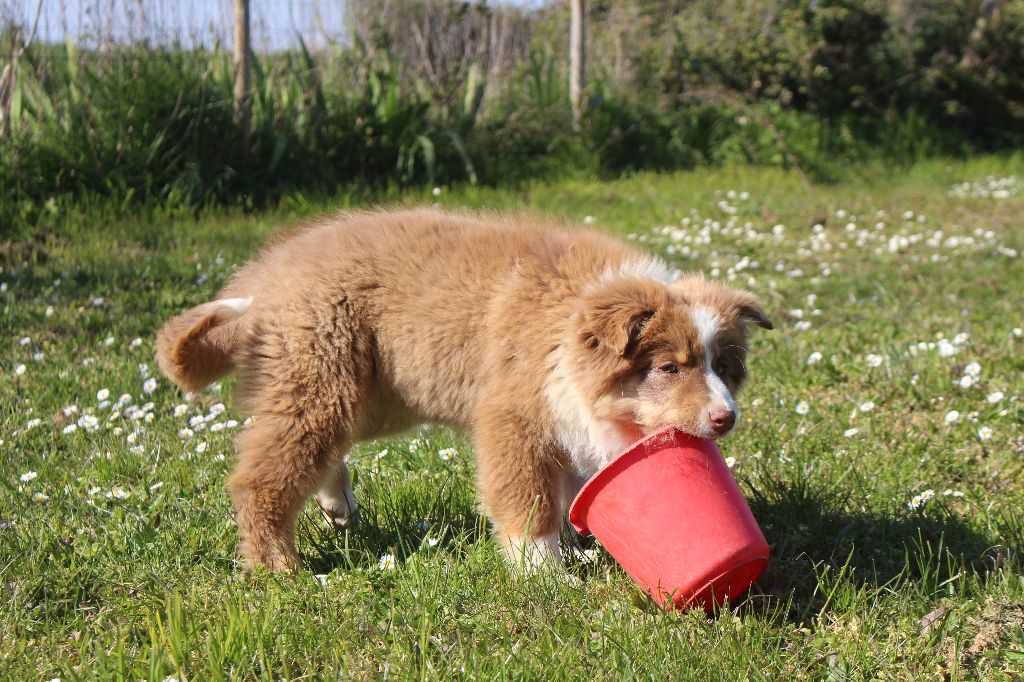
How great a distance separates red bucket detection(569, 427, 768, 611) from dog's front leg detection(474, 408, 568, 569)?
0.27 m

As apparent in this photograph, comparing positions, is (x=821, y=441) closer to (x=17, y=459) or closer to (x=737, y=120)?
(x=17, y=459)

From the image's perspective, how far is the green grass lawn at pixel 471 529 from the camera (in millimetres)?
2820

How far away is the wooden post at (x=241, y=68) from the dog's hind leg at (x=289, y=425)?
5.64 meters

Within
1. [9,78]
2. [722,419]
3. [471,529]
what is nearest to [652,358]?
[722,419]

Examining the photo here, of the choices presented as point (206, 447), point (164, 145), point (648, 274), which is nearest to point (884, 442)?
point (648, 274)

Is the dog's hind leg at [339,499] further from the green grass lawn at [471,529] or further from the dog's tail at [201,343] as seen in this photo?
the dog's tail at [201,343]

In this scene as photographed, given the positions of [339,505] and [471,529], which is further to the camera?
[339,505]

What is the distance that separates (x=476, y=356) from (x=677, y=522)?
95 cm

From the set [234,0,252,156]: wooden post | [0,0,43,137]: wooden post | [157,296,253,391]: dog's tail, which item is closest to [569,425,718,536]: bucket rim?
[157,296,253,391]: dog's tail

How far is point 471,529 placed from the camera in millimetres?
3740

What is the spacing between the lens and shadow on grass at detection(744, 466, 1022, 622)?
3.21 metres

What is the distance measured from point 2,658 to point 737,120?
10844 millimetres

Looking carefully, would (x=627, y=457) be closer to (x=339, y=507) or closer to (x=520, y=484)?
(x=520, y=484)

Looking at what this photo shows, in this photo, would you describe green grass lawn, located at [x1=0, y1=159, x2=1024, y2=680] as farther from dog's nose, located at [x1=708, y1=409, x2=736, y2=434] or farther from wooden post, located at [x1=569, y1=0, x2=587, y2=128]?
wooden post, located at [x1=569, y1=0, x2=587, y2=128]
